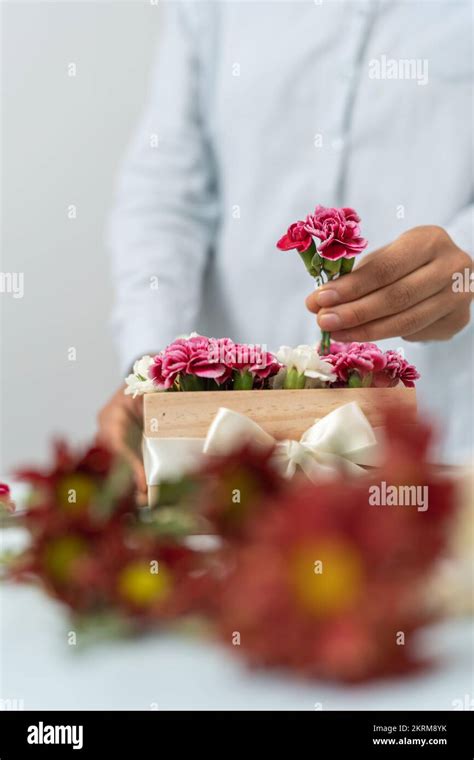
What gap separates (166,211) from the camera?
93 cm

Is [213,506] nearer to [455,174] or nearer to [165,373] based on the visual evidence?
[165,373]

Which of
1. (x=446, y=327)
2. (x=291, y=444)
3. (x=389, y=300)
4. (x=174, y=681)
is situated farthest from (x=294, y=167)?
(x=174, y=681)

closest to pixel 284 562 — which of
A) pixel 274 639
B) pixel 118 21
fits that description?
pixel 274 639

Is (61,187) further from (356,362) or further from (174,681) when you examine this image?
(174,681)

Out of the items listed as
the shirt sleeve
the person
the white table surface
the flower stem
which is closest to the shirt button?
the person

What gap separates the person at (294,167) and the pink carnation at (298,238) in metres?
0.40

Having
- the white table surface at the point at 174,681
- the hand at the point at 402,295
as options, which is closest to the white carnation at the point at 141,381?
the hand at the point at 402,295

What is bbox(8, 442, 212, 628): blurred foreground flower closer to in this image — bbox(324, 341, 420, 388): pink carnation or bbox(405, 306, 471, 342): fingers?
bbox(324, 341, 420, 388): pink carnation

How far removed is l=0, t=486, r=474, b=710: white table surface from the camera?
8.3 inches

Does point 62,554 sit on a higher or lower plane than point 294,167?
lower

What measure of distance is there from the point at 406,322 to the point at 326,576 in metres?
0.47
